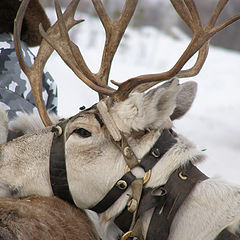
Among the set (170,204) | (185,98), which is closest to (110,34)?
(185,98)

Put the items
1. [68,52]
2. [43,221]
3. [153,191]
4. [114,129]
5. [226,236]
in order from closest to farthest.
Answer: [43,221] → [226,236] → [153,191] → [114,129] → [68,52]

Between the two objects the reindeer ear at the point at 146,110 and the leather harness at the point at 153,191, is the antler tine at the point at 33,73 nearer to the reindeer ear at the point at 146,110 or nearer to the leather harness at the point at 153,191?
the leather harness at the point at 153,191

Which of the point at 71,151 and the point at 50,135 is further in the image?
the point at 50,135

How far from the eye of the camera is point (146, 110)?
6.44ft

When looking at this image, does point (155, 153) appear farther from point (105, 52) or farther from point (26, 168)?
point (105, 52)

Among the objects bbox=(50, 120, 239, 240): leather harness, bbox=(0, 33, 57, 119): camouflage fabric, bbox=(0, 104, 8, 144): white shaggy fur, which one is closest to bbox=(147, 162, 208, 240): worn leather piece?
bbox=(50, 120, 239, 240): leather harness

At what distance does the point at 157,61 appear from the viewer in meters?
16.5

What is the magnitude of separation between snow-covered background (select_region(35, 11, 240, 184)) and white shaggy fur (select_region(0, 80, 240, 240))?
0.25m

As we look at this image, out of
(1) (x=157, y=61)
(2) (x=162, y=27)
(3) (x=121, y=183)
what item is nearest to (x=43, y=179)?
(3) (x=121, y=183)

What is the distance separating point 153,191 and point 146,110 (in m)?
0.43

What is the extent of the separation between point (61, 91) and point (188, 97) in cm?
535

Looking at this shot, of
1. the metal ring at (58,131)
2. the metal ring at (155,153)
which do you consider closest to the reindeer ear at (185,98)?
the metal ring at (155,153)

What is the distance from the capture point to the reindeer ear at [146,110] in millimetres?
1914

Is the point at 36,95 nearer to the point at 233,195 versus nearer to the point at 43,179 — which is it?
the point at 43,179
